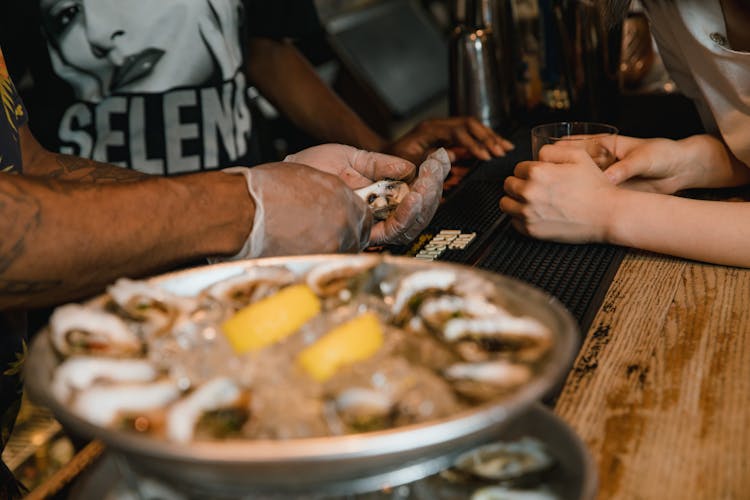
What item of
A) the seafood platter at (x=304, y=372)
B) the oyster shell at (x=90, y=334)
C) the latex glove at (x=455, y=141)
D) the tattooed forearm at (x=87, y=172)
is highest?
the oyster shell at (x=90, y=334)

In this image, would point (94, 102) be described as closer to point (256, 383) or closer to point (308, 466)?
point (256, 383)

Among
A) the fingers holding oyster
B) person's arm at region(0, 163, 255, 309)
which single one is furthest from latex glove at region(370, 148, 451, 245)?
person's arm at region(0, 163, 255, 309)

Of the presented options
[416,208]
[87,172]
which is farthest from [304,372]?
[87,172]

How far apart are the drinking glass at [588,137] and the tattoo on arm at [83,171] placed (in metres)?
0.90

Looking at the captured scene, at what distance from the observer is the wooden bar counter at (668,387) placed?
85cm

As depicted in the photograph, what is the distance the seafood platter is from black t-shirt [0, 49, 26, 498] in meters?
0.61

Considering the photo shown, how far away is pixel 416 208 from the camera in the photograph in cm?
138

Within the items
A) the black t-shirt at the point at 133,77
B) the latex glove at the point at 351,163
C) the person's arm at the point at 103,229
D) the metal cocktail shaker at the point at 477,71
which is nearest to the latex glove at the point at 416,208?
the latex glove at the point at 351,163

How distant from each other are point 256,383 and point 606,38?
2072 millimetres

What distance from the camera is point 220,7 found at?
88.3 inches

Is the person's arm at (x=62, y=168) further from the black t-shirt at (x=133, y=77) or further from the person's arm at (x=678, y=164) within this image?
the person's arm at (x=678, y=164)

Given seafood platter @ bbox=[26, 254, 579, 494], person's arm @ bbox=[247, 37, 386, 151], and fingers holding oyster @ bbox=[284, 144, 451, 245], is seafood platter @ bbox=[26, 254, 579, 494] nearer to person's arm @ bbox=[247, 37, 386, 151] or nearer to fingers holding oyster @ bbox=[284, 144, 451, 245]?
fingers holding oyster @ bbox=[284, 144, 451, 245]

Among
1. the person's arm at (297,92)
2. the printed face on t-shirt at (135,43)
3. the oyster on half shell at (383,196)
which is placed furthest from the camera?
the person's arm at (297,92)

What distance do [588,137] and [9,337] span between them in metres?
1.24
